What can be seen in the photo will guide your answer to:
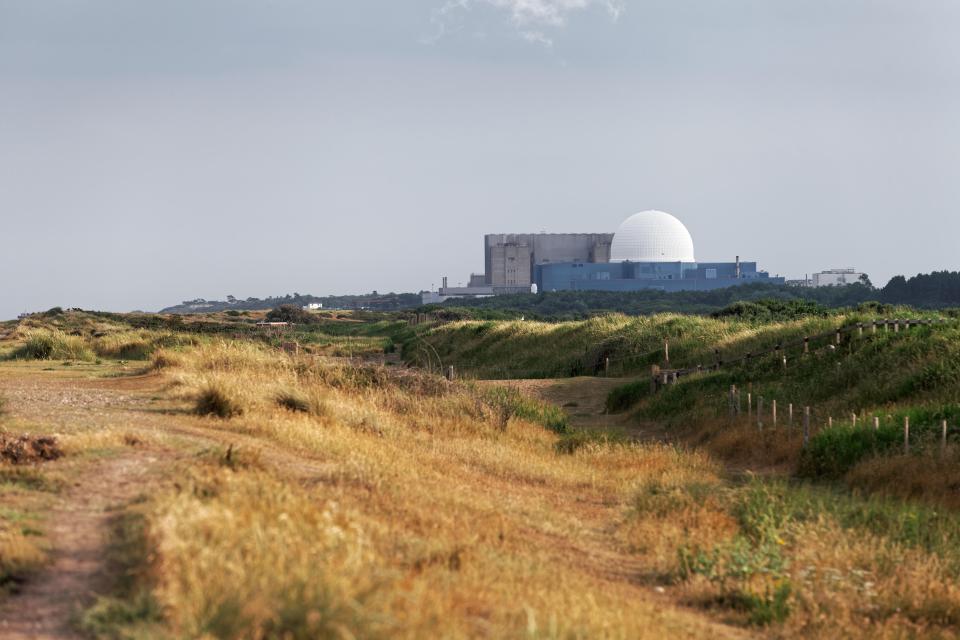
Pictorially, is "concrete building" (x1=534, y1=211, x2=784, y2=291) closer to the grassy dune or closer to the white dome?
the white dome

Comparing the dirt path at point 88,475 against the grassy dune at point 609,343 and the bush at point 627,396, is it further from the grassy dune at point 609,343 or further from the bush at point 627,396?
the grassy dune at point 609,343

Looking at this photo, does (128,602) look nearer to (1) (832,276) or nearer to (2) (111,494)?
(2) (111,494)

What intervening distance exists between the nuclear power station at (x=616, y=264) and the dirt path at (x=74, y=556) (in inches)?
4386

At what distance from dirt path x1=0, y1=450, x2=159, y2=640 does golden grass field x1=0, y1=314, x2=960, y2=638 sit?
0.04 m

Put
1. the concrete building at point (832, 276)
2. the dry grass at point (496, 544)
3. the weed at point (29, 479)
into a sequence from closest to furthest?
the dry grass at point (496, 544) → the weed at point (29, 479) → the concrete building at point (832, 276)

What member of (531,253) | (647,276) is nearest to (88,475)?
(647,276)

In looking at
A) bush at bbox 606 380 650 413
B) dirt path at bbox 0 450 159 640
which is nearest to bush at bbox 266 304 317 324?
bush at bbox 606 380 650 413

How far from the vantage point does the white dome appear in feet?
401

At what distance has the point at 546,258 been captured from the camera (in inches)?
5586

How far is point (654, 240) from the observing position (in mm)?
122625

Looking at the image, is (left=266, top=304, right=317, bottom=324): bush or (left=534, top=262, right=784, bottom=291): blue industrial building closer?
(left=266, top=304, right=317, bottom=324): bush

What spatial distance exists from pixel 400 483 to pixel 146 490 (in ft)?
9.16

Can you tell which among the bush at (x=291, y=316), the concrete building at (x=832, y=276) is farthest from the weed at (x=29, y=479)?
the concrete building at (x=832, y=276)

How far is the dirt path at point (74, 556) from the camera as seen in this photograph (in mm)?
5117
